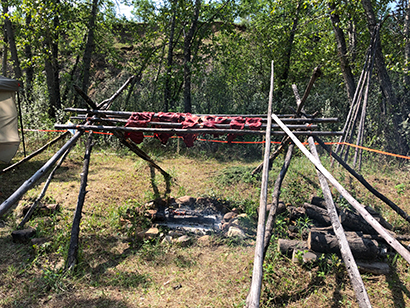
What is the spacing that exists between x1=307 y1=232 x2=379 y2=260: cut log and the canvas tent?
844 cm

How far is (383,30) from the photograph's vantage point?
862 cm

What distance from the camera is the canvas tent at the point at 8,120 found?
7.77 meters

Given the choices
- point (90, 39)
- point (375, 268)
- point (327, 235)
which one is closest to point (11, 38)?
point (90, 39)

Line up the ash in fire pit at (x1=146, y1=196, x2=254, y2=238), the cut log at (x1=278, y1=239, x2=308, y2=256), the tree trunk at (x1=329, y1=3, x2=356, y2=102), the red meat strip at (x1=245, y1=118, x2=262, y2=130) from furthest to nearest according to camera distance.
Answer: the tree trunk at (x1=329, y1=3, x2=356, y2=102)
the ash in fire pit at (x1=146, y1=196, x2=254, y2=238)
the red meat strip at (x1=245, y1=118, x2=262, y2=130)
the cut log at (x1=278, y1=239, x2=308, y2=256)

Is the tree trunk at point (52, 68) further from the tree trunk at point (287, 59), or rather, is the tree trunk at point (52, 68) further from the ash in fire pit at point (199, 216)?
the tree trunk at point (287, 59)

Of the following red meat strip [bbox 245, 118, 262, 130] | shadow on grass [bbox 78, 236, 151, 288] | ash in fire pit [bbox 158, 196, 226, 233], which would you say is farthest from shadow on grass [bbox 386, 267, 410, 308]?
shadow on grass [bbox 78, 236, 151, 288]

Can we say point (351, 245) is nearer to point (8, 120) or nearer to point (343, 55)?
point (343, 55)

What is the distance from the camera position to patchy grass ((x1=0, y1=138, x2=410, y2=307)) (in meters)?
3.59

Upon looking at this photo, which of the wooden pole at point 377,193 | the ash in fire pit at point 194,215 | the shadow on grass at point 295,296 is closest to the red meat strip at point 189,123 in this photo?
the ash in fire pit at point 194,215

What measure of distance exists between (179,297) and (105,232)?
2316 mm

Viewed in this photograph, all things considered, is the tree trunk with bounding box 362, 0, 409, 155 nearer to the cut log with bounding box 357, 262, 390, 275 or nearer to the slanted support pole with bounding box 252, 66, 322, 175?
the slanted support pole with bounding box 252, 66, 322, 175

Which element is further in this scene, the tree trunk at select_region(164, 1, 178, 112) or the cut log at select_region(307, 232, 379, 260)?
the tree trunk at select_region(164, 1, 178, 112)

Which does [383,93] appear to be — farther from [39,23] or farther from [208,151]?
[39,23]

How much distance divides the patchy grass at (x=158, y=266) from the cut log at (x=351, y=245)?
0.65 feet
